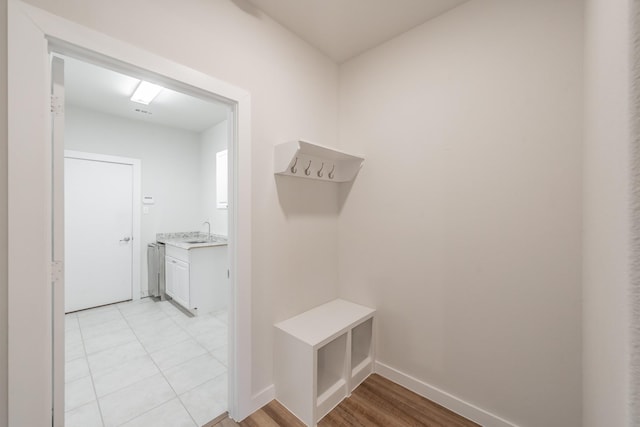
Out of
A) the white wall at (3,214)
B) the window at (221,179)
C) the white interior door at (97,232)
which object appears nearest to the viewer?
the white wall at (3,214)

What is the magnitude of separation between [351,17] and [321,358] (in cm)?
263

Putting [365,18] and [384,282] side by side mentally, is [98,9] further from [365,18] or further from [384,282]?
[384,282]

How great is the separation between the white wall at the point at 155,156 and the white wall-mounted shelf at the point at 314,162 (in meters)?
3.32

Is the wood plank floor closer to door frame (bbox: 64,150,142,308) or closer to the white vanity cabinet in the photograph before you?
the white vanity cabinet

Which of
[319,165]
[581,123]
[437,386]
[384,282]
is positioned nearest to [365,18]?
[319,165]

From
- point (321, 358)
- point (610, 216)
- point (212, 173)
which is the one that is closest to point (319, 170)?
point (321, 358)

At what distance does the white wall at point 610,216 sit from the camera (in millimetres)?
551

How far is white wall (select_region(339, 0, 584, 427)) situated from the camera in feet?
4.56

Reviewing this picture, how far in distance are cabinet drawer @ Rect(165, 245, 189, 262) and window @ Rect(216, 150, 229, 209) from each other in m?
0.87

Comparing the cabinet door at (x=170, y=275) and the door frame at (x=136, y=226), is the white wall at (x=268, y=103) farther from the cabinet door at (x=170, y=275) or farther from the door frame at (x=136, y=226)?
the door frame at (x=136, y=226)

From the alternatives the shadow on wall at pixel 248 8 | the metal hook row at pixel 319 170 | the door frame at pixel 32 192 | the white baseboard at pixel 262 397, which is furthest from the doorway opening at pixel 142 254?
the door frame at pixel 32 192

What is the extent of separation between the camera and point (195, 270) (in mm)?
3402

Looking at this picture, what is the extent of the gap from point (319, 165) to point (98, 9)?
1.51 m

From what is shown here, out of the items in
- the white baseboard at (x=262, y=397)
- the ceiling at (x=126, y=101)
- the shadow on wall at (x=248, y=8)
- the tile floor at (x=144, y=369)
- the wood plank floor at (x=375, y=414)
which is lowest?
the tile floor at (x=144, y=369)
